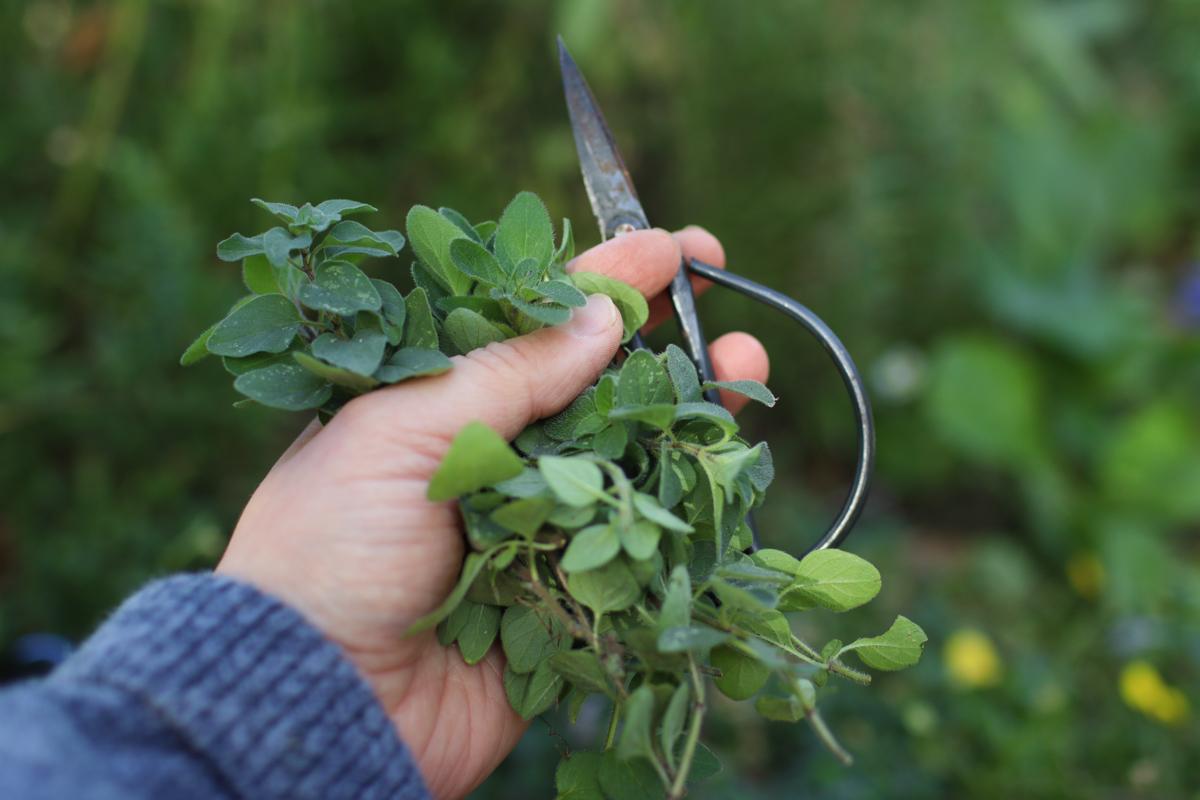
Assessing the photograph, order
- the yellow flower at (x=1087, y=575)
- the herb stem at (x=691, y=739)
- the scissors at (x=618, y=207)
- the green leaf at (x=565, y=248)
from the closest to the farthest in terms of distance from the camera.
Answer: the herb stem at (x=691, y=739) → the green leaf at (x=565, y=248) → the scissors at (x=618, y=207) → the yellow flower at (x=1087, y=575)

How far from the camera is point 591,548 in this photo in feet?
2.08

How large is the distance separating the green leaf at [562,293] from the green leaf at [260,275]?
204 mm

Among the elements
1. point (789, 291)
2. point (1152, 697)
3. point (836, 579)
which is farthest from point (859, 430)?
point (789, 291)

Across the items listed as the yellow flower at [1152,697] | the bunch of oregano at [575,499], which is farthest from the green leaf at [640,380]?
the yellow flower at [1152,697]

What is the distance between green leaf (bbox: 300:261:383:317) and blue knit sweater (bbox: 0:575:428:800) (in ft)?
0.71

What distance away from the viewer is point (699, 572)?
75cm

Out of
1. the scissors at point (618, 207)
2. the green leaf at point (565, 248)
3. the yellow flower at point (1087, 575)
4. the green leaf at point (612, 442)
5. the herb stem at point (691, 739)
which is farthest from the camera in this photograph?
the yellow flower at point (1087, 575)

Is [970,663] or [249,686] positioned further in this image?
[970,663]

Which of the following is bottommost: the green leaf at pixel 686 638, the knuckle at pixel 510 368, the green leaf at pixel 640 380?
the green leaf at pixel 686 638

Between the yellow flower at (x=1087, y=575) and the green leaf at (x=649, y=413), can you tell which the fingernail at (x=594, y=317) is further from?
the yellow flower at (x=1087, y=575)

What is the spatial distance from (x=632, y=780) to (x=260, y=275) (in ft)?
1.61

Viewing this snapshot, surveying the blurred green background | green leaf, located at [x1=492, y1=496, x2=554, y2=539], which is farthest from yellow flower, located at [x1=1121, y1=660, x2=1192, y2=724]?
green leaf, located at [x1=492, y1=496, x2=554, y2=539]

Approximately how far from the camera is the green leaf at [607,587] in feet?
2.18

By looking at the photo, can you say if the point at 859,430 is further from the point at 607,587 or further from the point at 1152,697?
the point at 1152,697
